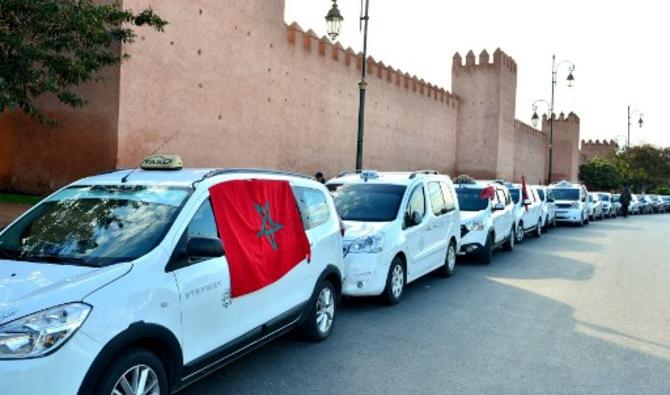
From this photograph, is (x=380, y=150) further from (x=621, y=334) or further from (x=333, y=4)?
(x=621, y=334)

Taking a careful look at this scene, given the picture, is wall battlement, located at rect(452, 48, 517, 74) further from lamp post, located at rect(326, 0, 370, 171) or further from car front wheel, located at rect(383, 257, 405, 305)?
car front wheel, located at rect(383, 257, 405, 305)

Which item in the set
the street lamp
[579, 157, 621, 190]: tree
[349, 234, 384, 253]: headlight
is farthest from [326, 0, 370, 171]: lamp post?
[579, 157, 621, 190]: tree

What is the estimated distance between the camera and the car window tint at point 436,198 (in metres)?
9.50

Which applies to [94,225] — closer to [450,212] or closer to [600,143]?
[450,212]

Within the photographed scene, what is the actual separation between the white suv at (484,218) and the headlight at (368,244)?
196 inches

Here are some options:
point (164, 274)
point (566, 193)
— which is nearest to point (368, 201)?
point (164, 274)

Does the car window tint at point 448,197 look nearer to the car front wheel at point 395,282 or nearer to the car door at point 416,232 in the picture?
the car door at point 416,232

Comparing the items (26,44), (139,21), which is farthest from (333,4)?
(26,44)

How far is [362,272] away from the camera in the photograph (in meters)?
7.51

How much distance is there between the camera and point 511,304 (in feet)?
27.6

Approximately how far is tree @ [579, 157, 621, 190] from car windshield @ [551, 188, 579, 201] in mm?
45239

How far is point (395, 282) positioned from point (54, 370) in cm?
560

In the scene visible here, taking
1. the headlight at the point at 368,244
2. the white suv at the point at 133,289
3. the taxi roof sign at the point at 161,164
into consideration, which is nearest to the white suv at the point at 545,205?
the headlight at the point at 368,244

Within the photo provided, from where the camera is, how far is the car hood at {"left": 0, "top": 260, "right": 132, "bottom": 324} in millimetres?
3109
